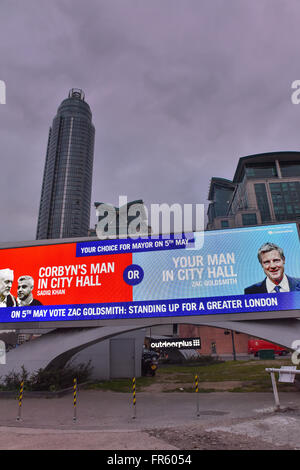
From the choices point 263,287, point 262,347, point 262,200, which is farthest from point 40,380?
point 262,200

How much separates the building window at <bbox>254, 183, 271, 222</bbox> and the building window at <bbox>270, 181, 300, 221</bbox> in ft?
7.50

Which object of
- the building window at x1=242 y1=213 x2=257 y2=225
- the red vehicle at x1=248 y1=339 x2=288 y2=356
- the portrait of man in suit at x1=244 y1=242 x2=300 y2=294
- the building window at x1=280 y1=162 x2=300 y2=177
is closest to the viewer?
the portrait of man in suit at x1=244 y1=242 x2=300 y2=294

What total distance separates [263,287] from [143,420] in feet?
32.2

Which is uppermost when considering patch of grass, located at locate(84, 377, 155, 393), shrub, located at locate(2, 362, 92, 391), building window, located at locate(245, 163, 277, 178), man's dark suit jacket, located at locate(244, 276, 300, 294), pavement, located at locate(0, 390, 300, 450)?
building window, located at locate(245, 163, 277, 178)

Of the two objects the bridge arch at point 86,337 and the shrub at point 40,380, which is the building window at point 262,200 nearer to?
the bridge arch at point 86,337

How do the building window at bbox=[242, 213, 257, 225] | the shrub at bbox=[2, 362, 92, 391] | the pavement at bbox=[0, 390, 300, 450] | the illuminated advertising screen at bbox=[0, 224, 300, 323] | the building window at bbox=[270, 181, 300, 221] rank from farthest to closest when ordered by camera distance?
the building window at bbox=[242, 213, 257, 225] → the building window at bbox=[270, 181, 300, 221] → the shrub at bbox=[2, 362, 92, 391] → the illuminated advertising screen at bbox=[0, 224, 300, 323] → the pavement at bbox=[0, 390, 300, 450]

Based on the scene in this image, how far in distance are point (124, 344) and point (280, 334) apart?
14958 mm

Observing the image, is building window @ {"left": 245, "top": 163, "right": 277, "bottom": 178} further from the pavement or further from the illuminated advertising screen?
the pavement

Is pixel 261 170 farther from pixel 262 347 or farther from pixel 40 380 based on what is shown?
pixel 40 380

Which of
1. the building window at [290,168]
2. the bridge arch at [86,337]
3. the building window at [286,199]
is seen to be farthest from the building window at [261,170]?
the bridge arch at [86,337]

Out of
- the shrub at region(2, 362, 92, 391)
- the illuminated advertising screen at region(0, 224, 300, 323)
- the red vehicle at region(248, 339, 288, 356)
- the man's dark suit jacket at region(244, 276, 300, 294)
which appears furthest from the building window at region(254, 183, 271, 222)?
the shrub at region(2, 362, 92, 391)

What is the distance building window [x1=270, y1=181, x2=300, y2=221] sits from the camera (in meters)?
96.3

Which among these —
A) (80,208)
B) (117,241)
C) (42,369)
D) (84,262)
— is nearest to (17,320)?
(42,369)

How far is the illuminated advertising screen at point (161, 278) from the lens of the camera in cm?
1786
